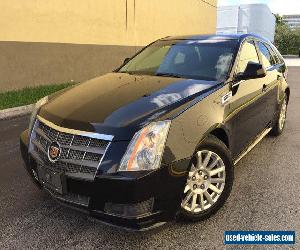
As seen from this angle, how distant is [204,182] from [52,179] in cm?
127

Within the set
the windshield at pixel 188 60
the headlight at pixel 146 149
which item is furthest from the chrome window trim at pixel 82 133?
the windshield at pixel 188 60

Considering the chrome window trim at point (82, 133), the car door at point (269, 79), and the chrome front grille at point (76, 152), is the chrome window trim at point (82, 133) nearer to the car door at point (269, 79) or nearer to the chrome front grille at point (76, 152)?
the chrome front grille at point (76, 152)

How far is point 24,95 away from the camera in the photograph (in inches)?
349

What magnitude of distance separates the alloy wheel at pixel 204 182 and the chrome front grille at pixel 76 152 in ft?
2.59

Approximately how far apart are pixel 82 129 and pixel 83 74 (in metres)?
9.61

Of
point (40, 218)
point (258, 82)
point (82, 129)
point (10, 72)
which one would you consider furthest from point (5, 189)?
point (10, 72)

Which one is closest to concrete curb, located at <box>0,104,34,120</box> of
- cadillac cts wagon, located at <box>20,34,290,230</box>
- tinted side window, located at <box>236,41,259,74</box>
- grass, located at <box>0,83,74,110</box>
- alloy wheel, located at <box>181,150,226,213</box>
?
grass, located at <box>0,83,74,110</box>

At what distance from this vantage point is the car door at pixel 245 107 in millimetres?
3678

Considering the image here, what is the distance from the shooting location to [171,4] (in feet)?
57.8

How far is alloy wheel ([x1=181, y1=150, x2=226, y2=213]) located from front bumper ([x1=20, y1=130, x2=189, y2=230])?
0.23 meters

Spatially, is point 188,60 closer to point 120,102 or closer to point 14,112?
point 120,102

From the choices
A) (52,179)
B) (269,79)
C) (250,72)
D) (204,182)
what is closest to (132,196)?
(52,179)

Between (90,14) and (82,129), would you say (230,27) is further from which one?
(82,129)

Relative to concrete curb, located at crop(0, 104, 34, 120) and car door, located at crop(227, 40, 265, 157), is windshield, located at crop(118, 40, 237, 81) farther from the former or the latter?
concrete curb, located at crop(0, 104, 34, 120)
